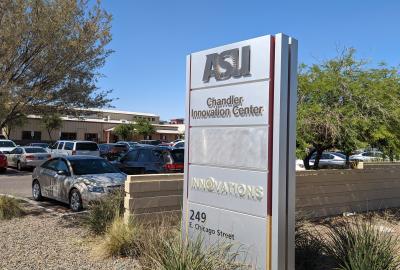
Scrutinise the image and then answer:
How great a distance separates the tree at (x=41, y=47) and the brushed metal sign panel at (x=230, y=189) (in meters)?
4.83

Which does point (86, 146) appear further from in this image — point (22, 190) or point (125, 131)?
point (125, 131)

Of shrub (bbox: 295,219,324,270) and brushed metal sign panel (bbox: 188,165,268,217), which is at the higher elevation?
brushed metal sign panel (bbox: 188,165,268,217)

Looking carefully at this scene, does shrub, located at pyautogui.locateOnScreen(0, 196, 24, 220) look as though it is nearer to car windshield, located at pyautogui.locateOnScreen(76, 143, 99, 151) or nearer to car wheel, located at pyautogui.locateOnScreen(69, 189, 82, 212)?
car wheel, located at pyautogui.locateOnScreen(69, 189, 82, 212)

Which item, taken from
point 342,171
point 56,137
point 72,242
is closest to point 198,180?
point 72,242

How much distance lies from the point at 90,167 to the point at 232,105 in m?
7.39

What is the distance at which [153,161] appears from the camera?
15.0 m

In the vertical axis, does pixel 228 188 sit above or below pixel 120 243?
above

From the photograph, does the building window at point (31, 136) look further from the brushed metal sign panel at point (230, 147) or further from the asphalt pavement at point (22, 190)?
the brushed metal sign panel at point (230, 147)

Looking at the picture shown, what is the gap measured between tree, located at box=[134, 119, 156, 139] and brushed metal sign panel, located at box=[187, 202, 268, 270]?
2715 inches

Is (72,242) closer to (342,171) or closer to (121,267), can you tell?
(121,267)

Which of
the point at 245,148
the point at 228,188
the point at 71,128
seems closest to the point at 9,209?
the point at 228,188

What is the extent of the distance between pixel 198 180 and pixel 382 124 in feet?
17.6

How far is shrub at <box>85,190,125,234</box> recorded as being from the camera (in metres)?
7.48

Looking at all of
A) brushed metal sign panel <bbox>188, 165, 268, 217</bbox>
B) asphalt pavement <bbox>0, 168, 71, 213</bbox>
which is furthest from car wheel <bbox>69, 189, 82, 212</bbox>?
brushed metal sign panel <bbox>188, 165, 268, 217</bbox>
